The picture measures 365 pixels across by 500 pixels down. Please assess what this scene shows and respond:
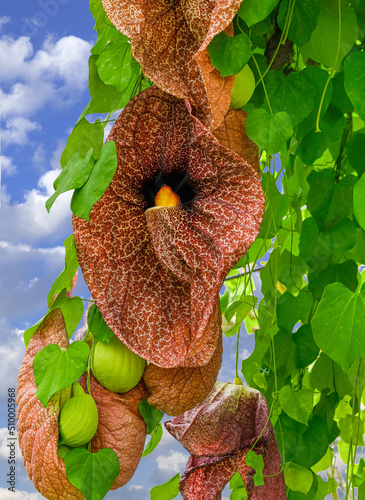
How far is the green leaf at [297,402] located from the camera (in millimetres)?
805

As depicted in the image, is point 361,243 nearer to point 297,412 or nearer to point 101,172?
point 297,412

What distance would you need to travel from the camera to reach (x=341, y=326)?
0.61m

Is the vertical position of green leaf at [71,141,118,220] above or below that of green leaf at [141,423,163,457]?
above

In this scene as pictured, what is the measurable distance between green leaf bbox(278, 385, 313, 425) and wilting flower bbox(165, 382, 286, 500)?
48mm

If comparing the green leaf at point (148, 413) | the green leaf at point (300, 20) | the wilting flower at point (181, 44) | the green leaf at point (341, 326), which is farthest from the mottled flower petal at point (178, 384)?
the green leaf at point (300, 20)

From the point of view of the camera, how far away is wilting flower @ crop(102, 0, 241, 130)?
598 mm

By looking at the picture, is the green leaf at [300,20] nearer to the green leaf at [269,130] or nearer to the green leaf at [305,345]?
the green leaf at [269,130]

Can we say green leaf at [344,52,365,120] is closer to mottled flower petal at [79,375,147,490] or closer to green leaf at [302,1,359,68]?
green leaf at [302,1,359,68]

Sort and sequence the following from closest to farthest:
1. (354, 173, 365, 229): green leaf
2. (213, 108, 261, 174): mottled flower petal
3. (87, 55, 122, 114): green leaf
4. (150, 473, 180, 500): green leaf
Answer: (354, 173, 365, 229): green leaf
(213, 108, 261, 174): mottled flower petal
(87, 55, 122, 114): green leaf
(150, 473, 180, 500): green leaf

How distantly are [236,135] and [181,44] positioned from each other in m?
0.11

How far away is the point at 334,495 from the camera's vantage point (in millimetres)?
1271

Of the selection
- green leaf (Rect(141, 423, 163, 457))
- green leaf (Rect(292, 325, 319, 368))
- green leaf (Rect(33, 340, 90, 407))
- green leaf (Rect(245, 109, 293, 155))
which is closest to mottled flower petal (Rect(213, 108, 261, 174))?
green leaf (Rect(245, 109, 293, 155))

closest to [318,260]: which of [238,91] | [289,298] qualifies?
[289,298]

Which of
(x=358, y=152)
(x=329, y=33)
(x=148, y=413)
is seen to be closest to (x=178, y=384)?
Result: (x=148, y=413)
